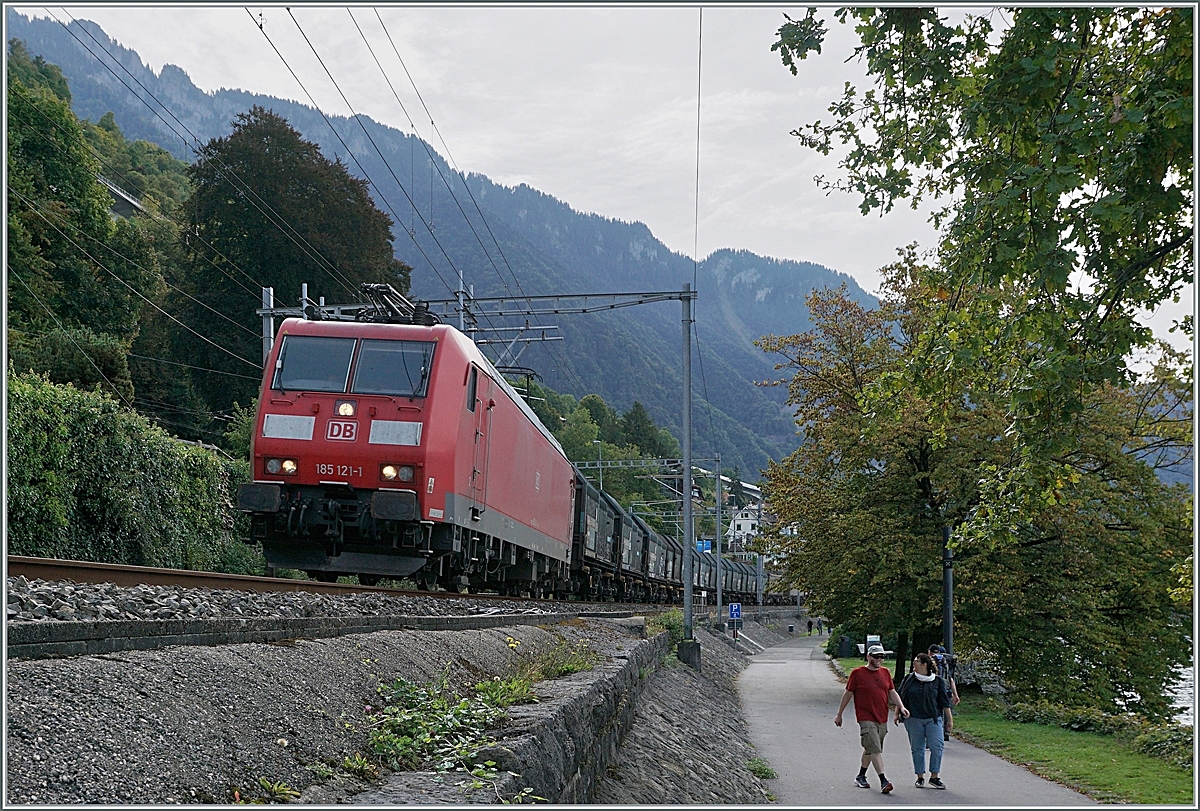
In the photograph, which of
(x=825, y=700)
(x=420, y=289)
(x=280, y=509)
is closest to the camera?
(x=280, y=509)

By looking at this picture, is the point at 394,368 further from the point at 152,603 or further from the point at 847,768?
the point at 847,768

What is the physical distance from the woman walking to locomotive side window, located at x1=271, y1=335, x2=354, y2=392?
25.1 feet

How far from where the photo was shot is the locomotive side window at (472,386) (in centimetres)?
1389

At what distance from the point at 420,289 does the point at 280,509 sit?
147 metres

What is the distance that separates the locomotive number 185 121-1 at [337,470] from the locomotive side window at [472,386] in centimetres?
181

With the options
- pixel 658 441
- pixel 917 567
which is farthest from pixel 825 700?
pixel 658 441

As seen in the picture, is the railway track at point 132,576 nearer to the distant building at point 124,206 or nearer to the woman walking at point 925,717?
the woman walking at point 925,717

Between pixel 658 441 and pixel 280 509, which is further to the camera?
pixel 658 441

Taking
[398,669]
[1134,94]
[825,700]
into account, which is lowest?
[825,700]

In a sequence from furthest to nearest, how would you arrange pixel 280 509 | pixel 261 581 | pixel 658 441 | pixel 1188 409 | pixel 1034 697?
pixel 658 441
pixel 1034 697
pixel 1188 409
pixel 280 509
pixel 261 581

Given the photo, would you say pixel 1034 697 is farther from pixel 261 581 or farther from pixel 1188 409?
pixel 261 581

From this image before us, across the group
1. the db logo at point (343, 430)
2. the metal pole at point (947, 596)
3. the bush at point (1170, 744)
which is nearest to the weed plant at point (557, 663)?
the db logo at point (343, 430)

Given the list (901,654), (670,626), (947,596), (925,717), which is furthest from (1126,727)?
(670,626)

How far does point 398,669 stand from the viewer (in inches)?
214
